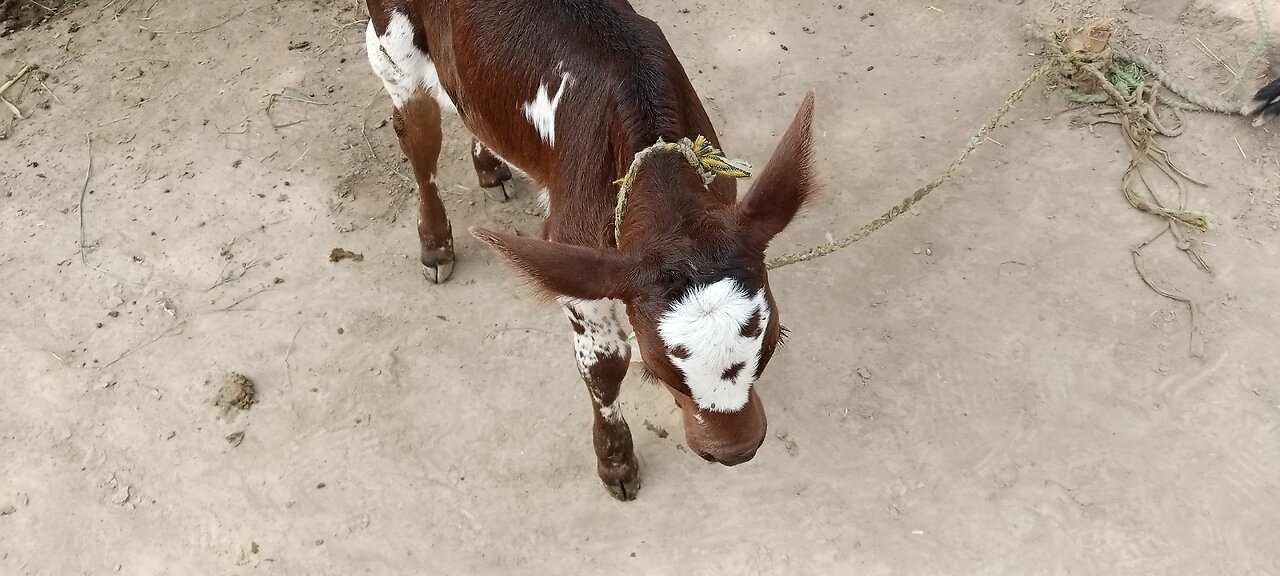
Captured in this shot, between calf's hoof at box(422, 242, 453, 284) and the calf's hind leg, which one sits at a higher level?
the calf's hind leg

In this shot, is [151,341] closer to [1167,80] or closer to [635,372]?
[635,372]

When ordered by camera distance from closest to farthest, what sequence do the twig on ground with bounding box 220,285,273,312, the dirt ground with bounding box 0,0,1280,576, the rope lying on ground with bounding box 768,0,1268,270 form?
the dirt ground with bounding box 0,0,1280,576
the twig on ground with bounding box 220,285,273,312
the rope lying on ground with bounding box 768,0,1268,270

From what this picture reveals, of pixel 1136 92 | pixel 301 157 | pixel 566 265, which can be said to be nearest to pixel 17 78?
pixel 301 157

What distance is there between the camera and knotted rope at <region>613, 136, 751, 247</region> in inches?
90.6

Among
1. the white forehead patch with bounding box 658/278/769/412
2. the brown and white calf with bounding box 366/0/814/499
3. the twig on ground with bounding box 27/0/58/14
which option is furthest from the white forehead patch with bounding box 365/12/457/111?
the twig on ground with bounding box 27/0/58/14

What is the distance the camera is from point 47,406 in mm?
3803

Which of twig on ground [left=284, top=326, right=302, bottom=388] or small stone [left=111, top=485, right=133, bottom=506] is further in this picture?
twig on ground [left=284, top=326, right=302, bottom=388]

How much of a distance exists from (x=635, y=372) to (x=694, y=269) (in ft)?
6.01

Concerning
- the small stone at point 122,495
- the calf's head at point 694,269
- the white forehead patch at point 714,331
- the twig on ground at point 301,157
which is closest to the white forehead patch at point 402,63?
the twig on ground at point 301,157

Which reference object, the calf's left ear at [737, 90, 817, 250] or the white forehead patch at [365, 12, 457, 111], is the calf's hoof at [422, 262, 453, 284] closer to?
the white forehead patch at [365, 12, 457, 111]

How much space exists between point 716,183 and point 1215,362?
282 cm

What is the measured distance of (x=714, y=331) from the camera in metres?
2.04

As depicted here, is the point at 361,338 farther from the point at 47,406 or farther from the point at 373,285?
the point at 47,406

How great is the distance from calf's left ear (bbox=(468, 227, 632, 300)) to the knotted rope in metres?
0.24
